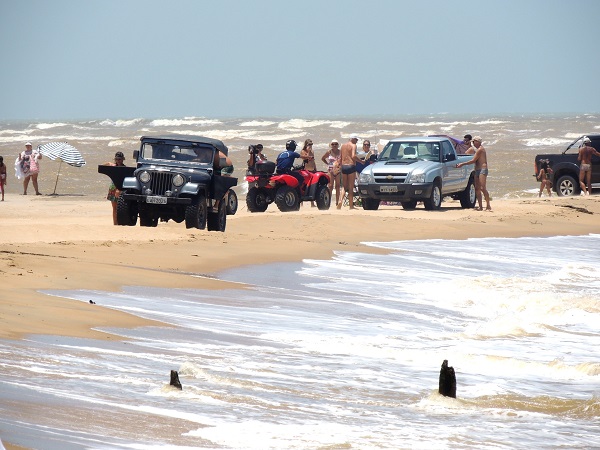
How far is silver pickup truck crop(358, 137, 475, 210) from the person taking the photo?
76.4 ft

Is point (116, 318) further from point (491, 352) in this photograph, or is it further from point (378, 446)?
point (378, 446)

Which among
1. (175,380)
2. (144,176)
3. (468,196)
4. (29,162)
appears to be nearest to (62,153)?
(29,162)

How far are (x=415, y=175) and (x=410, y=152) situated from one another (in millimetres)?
1238

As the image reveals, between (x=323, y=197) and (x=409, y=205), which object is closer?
(x=323, y=197)

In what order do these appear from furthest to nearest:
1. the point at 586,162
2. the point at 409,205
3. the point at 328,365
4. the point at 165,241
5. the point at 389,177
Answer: the point at 586,162, the point at 409,205, the point at 389,177, the point at 165,241, the point at 328,365

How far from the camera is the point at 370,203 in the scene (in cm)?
2408

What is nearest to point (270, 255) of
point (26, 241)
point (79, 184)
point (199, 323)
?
point (26, 241)

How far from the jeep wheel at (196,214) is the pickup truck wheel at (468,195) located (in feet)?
29.6

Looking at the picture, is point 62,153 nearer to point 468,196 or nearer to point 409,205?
point 409,205

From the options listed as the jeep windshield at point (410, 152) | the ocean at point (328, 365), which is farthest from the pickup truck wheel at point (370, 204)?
the ocean at point (328, 365)

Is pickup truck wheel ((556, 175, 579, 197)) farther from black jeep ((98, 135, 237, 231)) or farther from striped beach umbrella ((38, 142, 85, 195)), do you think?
black jeep ((98, 135, 237, 231))

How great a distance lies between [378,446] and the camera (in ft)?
19.3

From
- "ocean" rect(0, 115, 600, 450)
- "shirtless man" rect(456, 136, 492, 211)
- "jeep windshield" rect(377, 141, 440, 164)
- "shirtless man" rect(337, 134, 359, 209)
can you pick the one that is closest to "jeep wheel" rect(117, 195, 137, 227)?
"ocean" rect(0, 115, 600, 450)

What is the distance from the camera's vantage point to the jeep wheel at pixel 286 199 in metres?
22.5
